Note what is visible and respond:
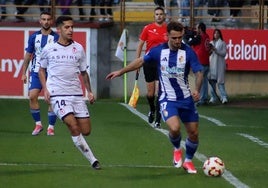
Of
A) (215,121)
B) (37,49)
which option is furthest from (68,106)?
(215,121)

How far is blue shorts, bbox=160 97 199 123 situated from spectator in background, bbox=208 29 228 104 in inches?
568

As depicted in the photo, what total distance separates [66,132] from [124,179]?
258 inches

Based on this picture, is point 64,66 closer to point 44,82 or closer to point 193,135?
point 44,82

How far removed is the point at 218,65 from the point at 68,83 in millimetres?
14685

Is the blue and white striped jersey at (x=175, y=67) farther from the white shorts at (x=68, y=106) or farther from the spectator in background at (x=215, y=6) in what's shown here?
the spectator in background at (x=215, y=6)

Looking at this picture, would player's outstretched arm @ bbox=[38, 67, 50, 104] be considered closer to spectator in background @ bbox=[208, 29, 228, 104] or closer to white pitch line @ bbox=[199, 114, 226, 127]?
white pitch line @ bbox=[199, 114, 226, 127]

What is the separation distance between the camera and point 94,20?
103 ft

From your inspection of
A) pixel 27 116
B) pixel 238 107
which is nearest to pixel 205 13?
pixel 238 107

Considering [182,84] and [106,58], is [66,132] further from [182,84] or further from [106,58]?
[106,58]

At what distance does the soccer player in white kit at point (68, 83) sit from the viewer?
13773mm

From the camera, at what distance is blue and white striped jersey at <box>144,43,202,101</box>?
13680 millimetres

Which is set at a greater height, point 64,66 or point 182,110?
point 64,66

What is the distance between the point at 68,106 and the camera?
1388cm

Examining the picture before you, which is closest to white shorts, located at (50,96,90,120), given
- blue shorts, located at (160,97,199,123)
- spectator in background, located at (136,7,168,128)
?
blue shorts, located at (160,97,199,123)
